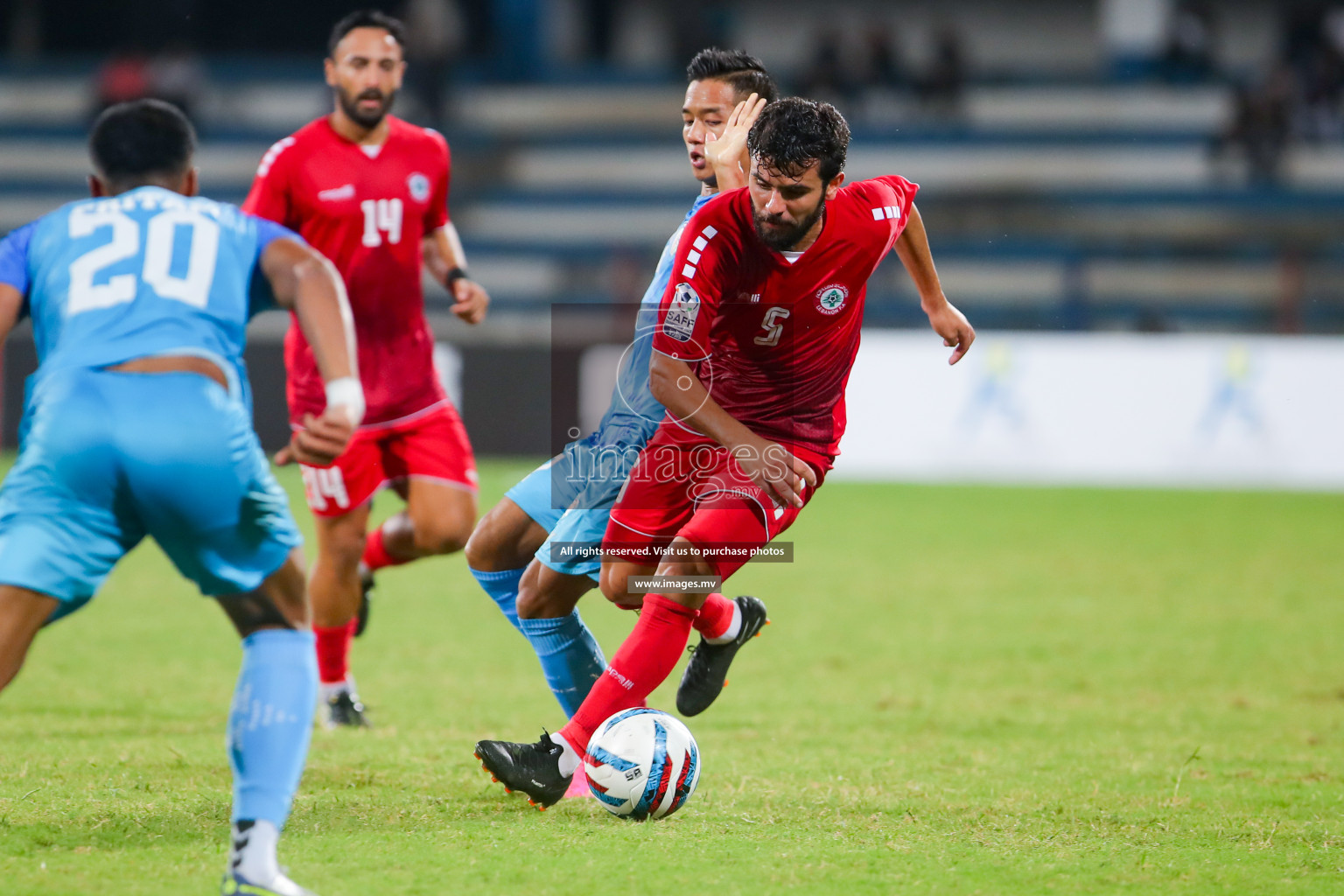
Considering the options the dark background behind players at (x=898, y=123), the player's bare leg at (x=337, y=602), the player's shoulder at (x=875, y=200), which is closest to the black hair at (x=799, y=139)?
the player's shoulder at (x=875, y=200)

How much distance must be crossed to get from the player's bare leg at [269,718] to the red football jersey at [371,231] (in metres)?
2.47

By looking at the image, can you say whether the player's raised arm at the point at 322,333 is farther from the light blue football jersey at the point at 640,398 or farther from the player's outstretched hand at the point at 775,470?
the light blue football jersey at the point at 640,398

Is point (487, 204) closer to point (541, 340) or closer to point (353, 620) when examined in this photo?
point (541, 340)

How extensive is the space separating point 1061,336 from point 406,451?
9924 millimetres

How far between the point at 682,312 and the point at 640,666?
109cm

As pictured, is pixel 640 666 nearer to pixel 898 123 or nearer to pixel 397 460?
pixel 397 460

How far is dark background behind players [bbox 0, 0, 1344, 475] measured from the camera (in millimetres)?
18922

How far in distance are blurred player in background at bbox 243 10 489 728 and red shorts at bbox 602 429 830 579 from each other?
1.46 metres

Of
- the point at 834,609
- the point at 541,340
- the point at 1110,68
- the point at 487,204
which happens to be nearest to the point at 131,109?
the point at 834,609

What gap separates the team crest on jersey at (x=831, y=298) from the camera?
4.59 m

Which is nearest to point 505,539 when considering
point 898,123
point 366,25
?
point 366,25

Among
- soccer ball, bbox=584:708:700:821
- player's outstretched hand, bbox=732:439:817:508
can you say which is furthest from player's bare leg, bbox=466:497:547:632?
player's outstretched hand, bbox=732:439:817:508

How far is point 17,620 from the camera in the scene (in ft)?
10.7

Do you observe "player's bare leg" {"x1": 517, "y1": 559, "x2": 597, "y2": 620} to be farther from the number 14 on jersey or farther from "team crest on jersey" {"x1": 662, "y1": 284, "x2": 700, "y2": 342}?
the number 14 on jersey
